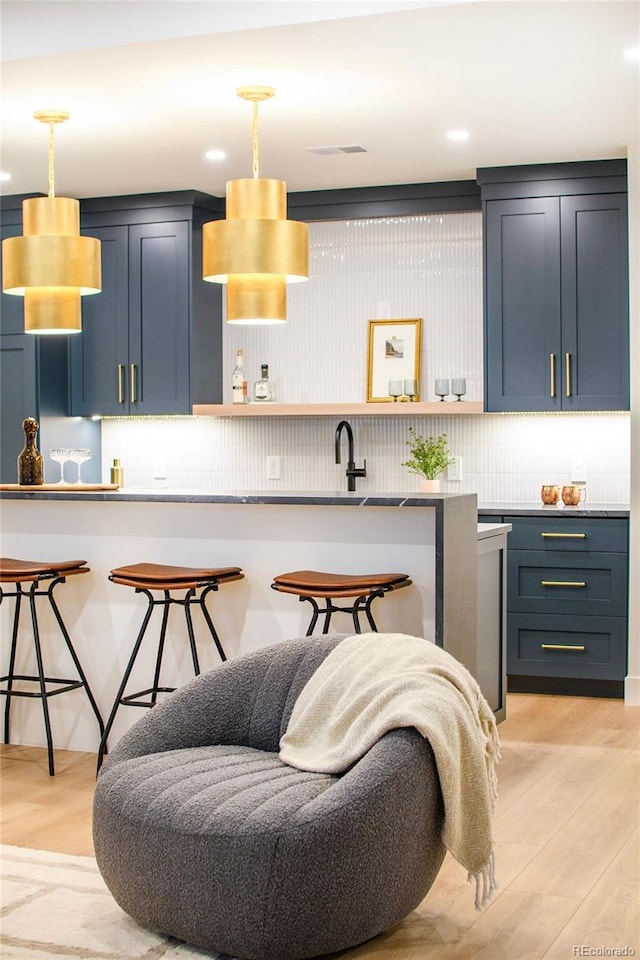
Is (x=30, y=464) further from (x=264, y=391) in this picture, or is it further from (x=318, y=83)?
(x=264, y=391)

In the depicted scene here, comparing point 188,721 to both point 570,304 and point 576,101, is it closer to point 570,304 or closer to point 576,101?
point 576,101

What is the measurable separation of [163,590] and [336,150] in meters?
2.41

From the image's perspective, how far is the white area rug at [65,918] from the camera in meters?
2.73

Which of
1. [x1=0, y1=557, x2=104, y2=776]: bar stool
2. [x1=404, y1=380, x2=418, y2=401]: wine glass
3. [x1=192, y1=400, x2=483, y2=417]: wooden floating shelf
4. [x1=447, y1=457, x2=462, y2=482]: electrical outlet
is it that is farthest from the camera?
[x1=447, y1=457, x2=462, y2=482]: electrical outlet

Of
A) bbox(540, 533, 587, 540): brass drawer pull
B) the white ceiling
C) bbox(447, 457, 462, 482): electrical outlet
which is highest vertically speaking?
the white ceiling

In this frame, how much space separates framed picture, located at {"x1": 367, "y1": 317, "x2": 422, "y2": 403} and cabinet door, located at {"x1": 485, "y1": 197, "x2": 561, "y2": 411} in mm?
543

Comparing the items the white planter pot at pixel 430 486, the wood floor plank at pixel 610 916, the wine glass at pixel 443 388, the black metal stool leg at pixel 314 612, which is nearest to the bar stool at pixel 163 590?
the black metal stool leg at pixel 314 612

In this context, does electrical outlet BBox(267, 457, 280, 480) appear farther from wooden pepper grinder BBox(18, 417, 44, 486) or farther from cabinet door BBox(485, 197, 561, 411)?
wooden pepper grinder BBox(18, 417, 44, 486)

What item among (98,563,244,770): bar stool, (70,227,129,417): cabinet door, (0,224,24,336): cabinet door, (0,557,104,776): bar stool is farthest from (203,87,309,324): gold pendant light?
(0,224,24,336): cabinet door

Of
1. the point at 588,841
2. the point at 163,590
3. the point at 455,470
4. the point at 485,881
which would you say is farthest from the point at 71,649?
the point at 455,470

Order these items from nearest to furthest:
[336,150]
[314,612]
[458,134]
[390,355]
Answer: [314,612], [458,134], [336,150], [390,355]

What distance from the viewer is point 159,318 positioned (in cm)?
642

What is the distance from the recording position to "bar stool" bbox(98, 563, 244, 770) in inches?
162

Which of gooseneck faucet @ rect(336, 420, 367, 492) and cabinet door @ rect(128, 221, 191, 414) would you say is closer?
gooseneck faucet @ rect(336, 420, 367, 492)
